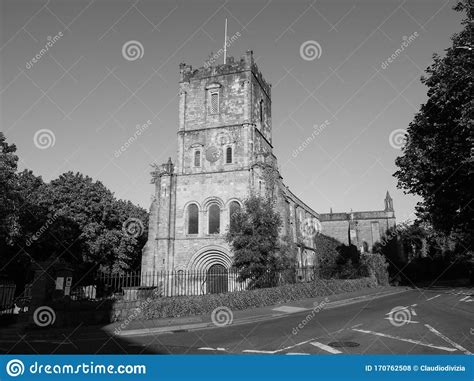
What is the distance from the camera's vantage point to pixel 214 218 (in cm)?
3058

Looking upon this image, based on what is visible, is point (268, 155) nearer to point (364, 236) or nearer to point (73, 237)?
point (73, 237)

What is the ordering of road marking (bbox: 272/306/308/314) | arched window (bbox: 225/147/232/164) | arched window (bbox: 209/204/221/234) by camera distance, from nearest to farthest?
road marking (bbox: 272/306/308/314)
arched window (bbox: 209/204/221/234)
arched window (bbox: 225/147/232/164)

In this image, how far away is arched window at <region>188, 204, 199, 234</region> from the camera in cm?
3057

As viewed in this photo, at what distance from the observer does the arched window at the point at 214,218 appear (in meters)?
30.2

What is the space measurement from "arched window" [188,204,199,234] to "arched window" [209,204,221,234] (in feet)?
3.66

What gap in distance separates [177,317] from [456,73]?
649 inches

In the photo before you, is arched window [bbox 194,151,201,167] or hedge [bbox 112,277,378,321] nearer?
hedge [bbox 112,277,378,321]

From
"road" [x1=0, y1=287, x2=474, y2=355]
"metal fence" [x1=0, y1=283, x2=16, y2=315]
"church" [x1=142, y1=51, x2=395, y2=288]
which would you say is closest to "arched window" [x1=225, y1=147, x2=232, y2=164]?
"church" [x1=142, y1=51, x2=395, y2=288]

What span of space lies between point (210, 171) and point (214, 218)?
3945mm

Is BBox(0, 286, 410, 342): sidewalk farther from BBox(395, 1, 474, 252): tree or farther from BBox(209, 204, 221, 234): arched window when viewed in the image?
BBox(209, 204, 221, 234): arched window

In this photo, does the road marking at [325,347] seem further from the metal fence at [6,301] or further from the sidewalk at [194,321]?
the metal fence at [6,301]

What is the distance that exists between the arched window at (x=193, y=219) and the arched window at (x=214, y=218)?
112 centimetres

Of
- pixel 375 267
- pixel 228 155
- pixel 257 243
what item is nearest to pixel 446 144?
pixel 257 243

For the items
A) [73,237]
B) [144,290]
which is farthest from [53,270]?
[73,237]
